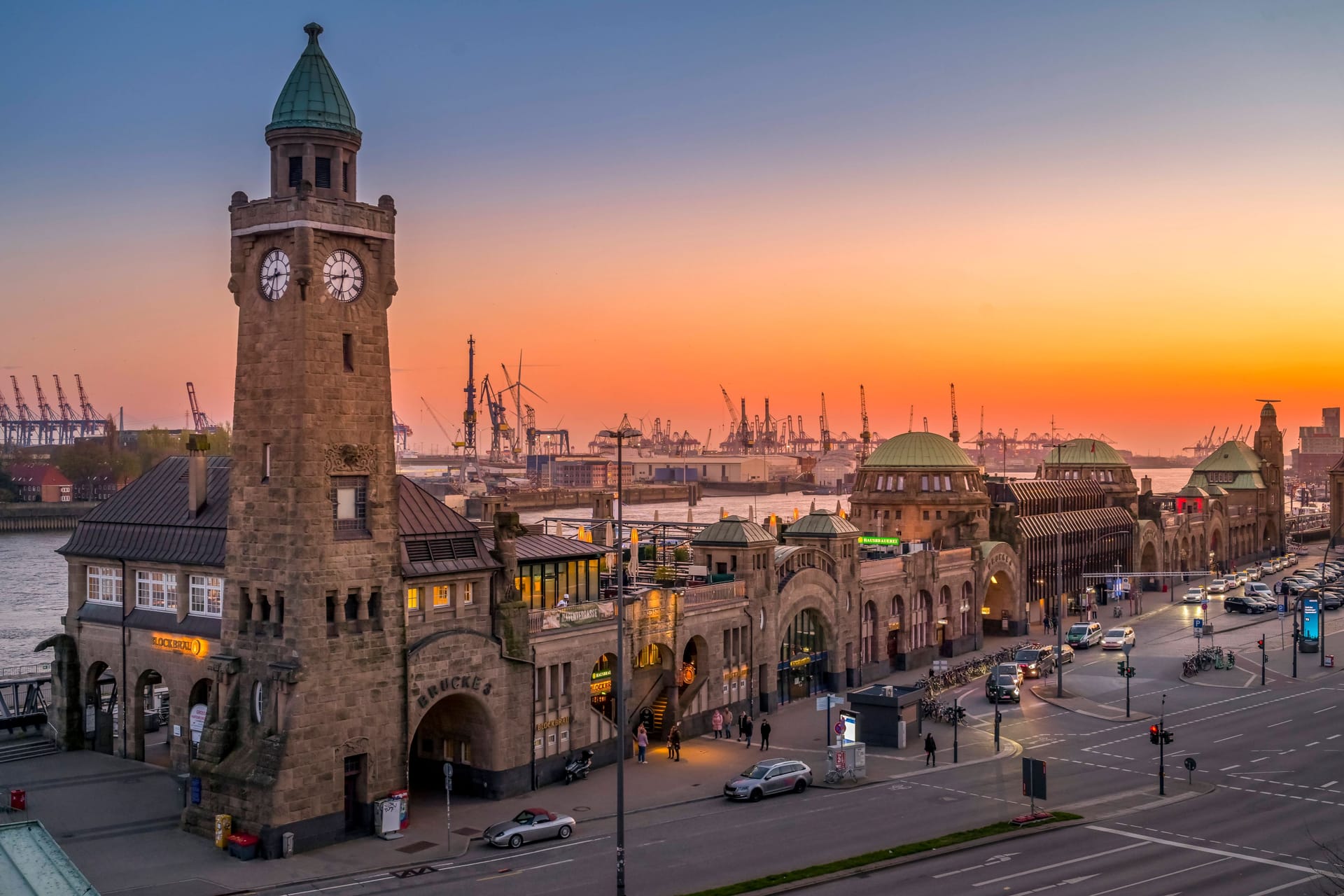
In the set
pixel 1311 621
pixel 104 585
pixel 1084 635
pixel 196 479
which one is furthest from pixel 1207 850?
pixel 1084 635

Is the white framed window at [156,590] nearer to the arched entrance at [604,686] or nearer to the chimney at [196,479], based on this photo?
the chimney at [196,479]

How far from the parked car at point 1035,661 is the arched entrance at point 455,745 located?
42.7 m

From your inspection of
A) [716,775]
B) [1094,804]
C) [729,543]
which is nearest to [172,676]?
[716,775]

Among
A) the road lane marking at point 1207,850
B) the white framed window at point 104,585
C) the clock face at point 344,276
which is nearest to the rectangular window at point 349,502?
the clock face at point 344,276

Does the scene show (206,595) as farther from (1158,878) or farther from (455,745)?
(1158,878)

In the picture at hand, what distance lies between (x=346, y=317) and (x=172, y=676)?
19244 mm

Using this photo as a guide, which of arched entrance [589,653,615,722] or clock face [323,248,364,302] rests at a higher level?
clock face [323,248,364,302]

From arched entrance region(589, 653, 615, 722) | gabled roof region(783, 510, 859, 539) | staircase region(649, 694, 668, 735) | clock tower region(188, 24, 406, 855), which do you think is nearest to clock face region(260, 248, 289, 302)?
clock tower region(188, 24, 406, 855)

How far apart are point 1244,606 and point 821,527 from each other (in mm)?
58577

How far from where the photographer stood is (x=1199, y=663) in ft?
292

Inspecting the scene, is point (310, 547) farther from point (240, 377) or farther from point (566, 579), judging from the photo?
point (566, 579)

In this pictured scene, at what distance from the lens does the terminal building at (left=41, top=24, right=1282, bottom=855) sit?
48156 millimetres

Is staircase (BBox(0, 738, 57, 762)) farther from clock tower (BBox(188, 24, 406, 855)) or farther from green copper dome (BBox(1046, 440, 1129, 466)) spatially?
green copper dome (BBox(1046, 440, 1129, 466))

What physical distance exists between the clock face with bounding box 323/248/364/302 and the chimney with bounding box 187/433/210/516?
13.3 meters
